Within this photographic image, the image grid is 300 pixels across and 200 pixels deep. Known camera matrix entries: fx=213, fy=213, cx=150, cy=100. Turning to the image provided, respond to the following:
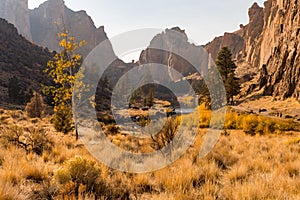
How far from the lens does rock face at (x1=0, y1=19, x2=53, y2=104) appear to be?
6291cm

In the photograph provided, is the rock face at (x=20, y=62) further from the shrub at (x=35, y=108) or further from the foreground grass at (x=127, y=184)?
the foreground grass at (x=127, y=184)

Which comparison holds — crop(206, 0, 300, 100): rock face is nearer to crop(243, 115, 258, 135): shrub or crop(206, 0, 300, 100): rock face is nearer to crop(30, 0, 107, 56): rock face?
crop(243, 115, 258, 135): shrub

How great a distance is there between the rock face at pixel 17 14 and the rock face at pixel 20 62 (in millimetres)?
100238

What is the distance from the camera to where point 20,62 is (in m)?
73.2

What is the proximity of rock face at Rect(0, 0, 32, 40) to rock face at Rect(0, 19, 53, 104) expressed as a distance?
10024 centimetres

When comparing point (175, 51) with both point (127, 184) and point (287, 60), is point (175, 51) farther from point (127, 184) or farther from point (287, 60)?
point (127, 184)

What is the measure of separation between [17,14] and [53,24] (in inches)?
1085

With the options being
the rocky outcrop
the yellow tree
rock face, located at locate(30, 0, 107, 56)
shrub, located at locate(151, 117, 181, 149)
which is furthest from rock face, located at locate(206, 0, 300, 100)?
rock face, located at locate(30, 0, 107, 56)

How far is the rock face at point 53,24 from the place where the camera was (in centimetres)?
18538

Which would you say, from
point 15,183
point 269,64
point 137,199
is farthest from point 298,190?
point 269,64

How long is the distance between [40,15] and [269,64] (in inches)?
8034

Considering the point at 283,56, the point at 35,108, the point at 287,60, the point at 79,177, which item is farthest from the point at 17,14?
the point at 79,177

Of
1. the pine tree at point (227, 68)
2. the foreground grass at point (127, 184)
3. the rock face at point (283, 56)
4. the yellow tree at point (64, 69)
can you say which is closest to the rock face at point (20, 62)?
→ the pine tree at point (227, 68)

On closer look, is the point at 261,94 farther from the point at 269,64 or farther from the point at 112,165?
A: the point at 112,165
